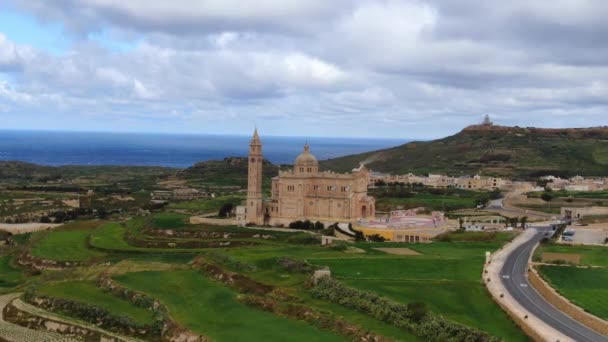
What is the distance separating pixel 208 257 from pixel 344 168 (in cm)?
11168

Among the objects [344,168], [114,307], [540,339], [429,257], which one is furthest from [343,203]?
[344,168]

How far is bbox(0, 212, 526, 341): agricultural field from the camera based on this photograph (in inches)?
1272

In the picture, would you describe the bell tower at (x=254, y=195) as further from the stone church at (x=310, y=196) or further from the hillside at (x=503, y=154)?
the hillside at (x=503, y=154)

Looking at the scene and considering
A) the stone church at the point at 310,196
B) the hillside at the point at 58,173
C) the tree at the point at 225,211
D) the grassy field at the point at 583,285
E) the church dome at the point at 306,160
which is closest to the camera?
the grassy field at the point at 583,285

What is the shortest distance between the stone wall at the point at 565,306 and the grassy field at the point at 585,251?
6.44m

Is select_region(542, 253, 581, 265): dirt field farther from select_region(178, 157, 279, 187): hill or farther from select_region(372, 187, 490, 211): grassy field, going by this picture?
select_region(178, 157, 279, 187): hill

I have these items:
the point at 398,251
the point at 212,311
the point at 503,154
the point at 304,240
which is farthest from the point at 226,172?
the point at 212,311

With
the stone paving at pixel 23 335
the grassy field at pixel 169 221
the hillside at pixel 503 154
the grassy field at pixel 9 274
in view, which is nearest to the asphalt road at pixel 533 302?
the stone paving at pixel 23 335

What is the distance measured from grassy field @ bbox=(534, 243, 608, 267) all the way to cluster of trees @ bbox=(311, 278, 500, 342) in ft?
49.5

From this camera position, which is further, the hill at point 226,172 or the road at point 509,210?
the hill at point 226,172

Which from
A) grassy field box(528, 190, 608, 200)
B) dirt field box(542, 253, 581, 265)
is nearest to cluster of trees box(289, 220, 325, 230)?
dirt field box(542, 253, 581, 265)

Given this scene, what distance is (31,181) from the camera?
140000 mm

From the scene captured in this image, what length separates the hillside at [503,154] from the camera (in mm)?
137000

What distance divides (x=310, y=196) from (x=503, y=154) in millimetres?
87946
